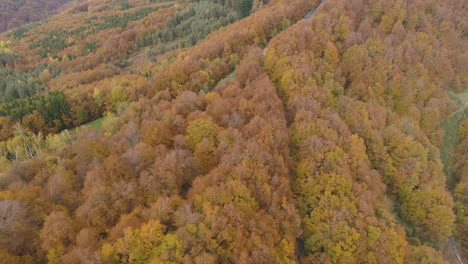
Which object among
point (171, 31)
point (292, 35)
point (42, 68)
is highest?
point (292, 35)

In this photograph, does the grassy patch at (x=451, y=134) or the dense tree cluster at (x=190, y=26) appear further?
the dense tree cluster at (x=190, y=26)

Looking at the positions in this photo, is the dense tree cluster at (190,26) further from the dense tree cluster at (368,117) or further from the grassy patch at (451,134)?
the grassy patch at (451,134)

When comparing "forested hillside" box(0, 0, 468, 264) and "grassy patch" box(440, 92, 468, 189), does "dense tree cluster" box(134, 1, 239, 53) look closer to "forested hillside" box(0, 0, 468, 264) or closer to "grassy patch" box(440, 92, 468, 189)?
"forested hillside" box(0, 0, 468, 264)

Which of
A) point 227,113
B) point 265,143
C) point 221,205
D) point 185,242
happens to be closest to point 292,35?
point 227,113

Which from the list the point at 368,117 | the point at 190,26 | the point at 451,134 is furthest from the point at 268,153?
the point at 190,26

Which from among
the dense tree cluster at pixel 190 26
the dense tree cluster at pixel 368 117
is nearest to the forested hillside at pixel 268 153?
the dense tree cluster at pixel 368 117

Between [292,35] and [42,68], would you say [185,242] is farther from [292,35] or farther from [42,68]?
[42,68]

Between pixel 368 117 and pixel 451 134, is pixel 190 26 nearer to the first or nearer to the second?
pixel 368 117

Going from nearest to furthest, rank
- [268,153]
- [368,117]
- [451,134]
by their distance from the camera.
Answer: [268,153] → [368,117] → [451,134]
